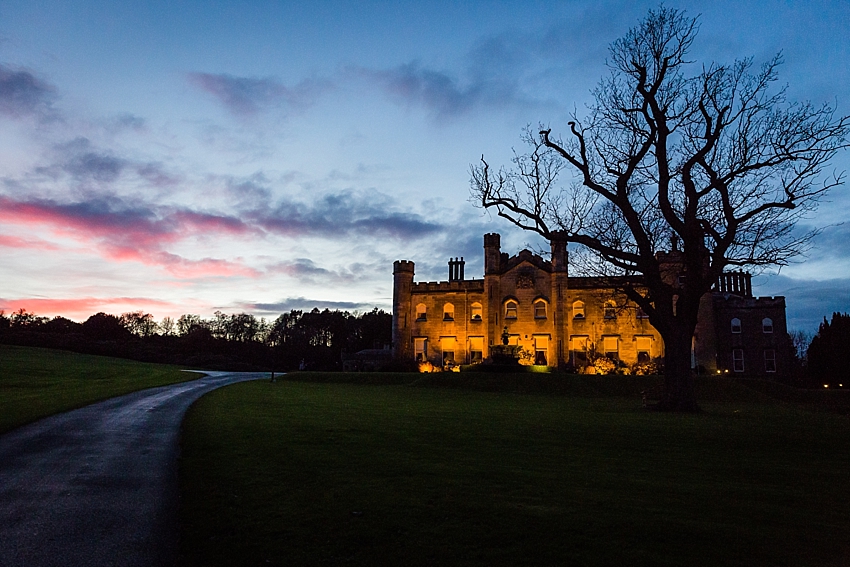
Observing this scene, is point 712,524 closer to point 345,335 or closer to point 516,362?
point 516,362

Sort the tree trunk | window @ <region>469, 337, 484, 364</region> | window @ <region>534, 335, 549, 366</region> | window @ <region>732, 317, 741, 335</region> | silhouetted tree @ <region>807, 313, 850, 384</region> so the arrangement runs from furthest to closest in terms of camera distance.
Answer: window @ <region>469, 337, 484, 364</region>
window @ <region>534, 335, 549, 366</region>
window @ <region>732, 317, 741, 335</region>
silhouetted tree @ <region>807, 313, 850, 384</region>
the tree trunk

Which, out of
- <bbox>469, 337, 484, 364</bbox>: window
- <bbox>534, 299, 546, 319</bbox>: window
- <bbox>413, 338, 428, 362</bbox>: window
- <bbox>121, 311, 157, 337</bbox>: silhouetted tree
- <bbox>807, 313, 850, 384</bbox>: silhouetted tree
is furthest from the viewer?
<bbox>121, 311, 157, 337</bbox>: silhouetted tree

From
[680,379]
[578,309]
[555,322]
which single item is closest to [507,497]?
[680,379]

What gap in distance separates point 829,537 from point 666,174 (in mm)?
19984

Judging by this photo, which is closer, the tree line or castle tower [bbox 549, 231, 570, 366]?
castle tower [bbox 549, 231, 570, 366]

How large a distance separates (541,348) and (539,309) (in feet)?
12.8

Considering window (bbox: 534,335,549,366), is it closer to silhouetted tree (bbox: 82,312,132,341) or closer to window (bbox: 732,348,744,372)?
window (bbox: 732,348,744,372)

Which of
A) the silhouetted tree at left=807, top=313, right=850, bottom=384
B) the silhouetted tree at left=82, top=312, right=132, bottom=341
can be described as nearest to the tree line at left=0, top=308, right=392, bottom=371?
the silhouetted tree at left=82, top=312, right=132, bottom=341

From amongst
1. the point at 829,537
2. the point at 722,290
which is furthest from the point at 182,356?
the point at 829,537

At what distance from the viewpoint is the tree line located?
2963 inches

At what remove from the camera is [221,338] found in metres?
99.9

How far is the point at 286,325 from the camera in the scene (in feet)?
402

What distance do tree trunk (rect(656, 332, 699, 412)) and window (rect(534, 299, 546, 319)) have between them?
32.3 meters

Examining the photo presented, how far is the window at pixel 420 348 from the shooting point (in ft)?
191
